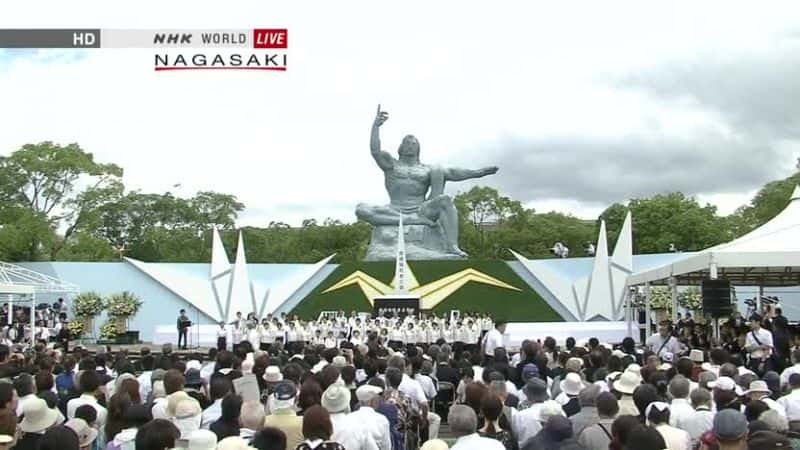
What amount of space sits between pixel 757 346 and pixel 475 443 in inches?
286

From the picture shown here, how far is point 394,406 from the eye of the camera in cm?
623

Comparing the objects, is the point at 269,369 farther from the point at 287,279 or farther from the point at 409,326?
the point at 287,279

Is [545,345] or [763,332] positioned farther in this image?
[763,332]

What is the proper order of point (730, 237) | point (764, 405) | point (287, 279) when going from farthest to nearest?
1. point (730, 237)
2. point (287, 279)
3. point (764, 405)

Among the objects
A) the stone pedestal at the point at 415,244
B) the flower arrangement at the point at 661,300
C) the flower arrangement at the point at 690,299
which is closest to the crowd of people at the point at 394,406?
the flower arrangement at the point at 661,300

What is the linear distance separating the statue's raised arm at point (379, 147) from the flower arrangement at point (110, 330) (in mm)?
10596

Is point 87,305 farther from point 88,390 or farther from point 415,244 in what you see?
point 88,390

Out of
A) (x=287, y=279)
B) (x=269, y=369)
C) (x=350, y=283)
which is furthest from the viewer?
(x=287, y=279)

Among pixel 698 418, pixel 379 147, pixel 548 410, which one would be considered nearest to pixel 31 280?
pixel 379 147

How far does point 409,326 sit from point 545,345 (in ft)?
33.7

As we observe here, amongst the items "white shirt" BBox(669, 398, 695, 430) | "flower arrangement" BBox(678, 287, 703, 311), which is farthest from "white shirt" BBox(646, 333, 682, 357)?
"flower arrangement" BBox(678, 287, 703, 311)

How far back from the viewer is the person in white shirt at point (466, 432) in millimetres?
4430

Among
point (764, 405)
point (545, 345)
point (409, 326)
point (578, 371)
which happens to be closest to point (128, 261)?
point (409, 326)

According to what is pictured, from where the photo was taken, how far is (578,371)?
7609 mm
